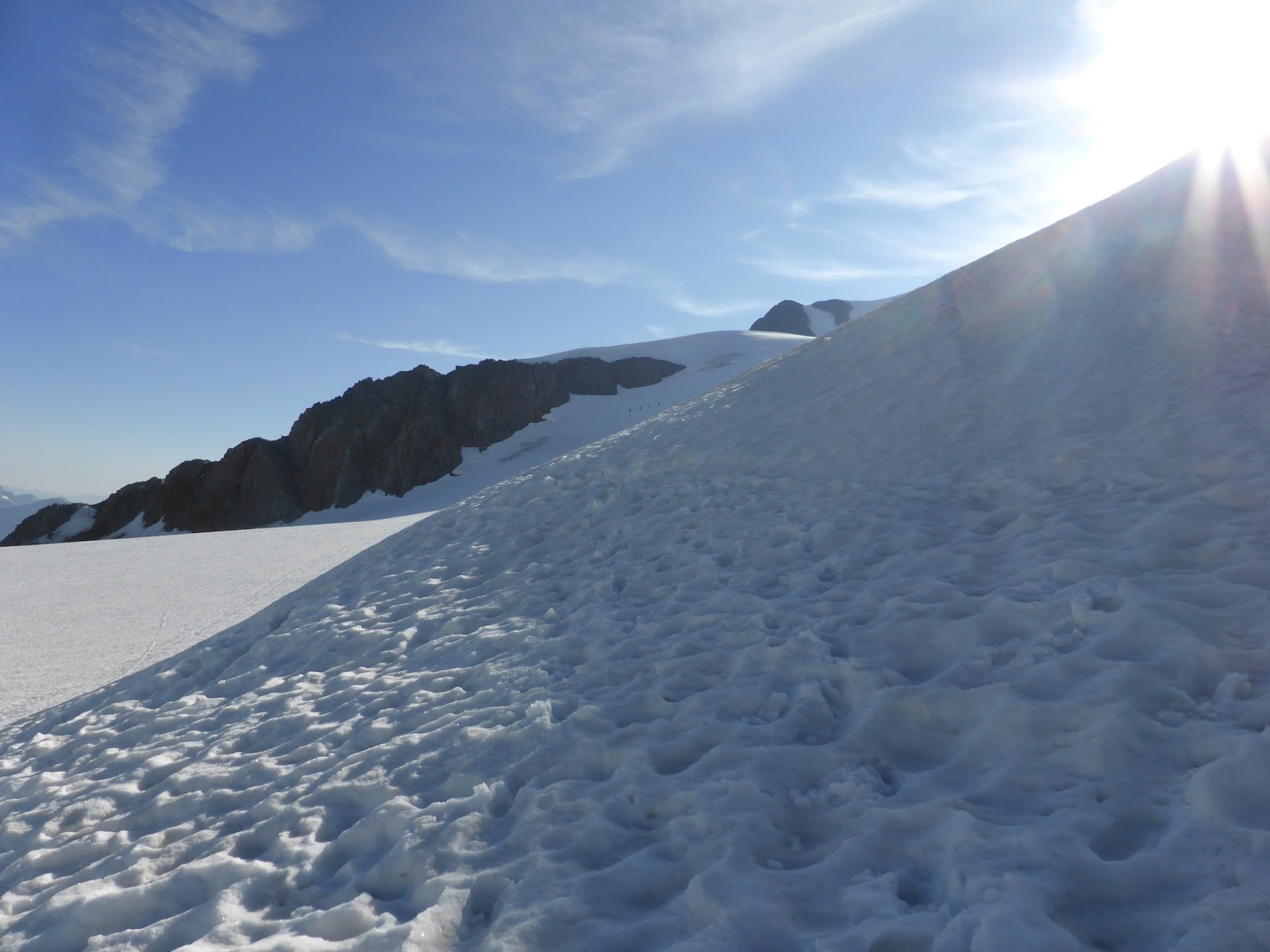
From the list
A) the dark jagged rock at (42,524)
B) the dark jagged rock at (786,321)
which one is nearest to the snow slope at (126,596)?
the dark jagged rock at (42,524)

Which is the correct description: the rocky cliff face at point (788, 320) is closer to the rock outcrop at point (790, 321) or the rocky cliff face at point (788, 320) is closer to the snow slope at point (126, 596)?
the rock outcrop at point (790, 321)

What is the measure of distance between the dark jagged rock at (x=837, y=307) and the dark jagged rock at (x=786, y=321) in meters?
7.11

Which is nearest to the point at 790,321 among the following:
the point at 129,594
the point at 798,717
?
the point at 129,594

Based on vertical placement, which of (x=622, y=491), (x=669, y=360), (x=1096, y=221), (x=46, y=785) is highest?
(x=669, y=360)

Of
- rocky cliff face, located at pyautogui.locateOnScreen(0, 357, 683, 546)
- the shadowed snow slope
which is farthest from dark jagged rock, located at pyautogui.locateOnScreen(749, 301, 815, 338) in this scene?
the shadowed snow slope

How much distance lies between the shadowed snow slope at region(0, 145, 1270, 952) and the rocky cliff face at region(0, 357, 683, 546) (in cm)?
4281

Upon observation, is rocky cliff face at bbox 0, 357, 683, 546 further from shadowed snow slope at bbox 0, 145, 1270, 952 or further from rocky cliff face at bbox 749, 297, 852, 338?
rocky cliff face at bbox 749, 297, 852, 338

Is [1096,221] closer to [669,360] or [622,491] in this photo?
[622,491]

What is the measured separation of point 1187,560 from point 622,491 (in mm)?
7506

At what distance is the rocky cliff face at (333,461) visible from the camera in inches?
1994

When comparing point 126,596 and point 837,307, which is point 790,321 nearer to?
point 837,307

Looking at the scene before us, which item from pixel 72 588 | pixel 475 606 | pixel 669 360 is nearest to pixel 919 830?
pixel 475 606

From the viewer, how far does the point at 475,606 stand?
332 inches

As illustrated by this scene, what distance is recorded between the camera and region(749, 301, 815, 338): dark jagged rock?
113m
